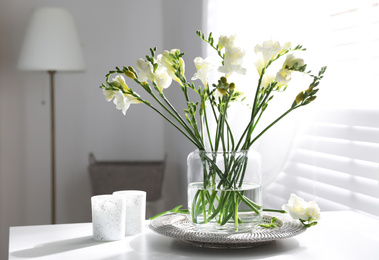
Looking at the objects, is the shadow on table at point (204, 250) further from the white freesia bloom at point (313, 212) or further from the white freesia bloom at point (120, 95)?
the white freesia bloom at point (120, 95)

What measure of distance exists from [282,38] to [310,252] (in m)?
0.99

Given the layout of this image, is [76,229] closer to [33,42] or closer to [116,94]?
[116,94]

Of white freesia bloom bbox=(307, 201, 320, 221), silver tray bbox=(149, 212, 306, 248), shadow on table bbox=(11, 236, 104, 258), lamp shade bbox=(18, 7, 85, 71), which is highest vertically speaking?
lamp shade bbox=(18, 7, 85, 71)

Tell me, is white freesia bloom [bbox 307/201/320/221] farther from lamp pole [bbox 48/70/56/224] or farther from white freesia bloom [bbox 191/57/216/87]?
lamp pole [bbox 48/70/56/224]

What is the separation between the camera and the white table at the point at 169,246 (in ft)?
3.34

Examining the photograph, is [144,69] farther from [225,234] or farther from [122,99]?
[225,234]

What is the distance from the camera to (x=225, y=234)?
1.07 metres

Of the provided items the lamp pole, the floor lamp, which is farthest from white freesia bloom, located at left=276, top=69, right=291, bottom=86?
the lamp pole

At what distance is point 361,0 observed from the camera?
1.61m

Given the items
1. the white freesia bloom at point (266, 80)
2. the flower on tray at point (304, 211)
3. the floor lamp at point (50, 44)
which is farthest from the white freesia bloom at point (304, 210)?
the floor lamp at point (50, 44)

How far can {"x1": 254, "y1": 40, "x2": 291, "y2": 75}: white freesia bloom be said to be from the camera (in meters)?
1.06

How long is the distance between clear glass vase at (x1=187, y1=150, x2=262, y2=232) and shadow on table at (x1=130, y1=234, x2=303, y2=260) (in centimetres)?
5

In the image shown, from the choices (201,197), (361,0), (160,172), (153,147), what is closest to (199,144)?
(201,197)

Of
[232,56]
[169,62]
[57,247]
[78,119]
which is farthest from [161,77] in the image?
[78,119]
